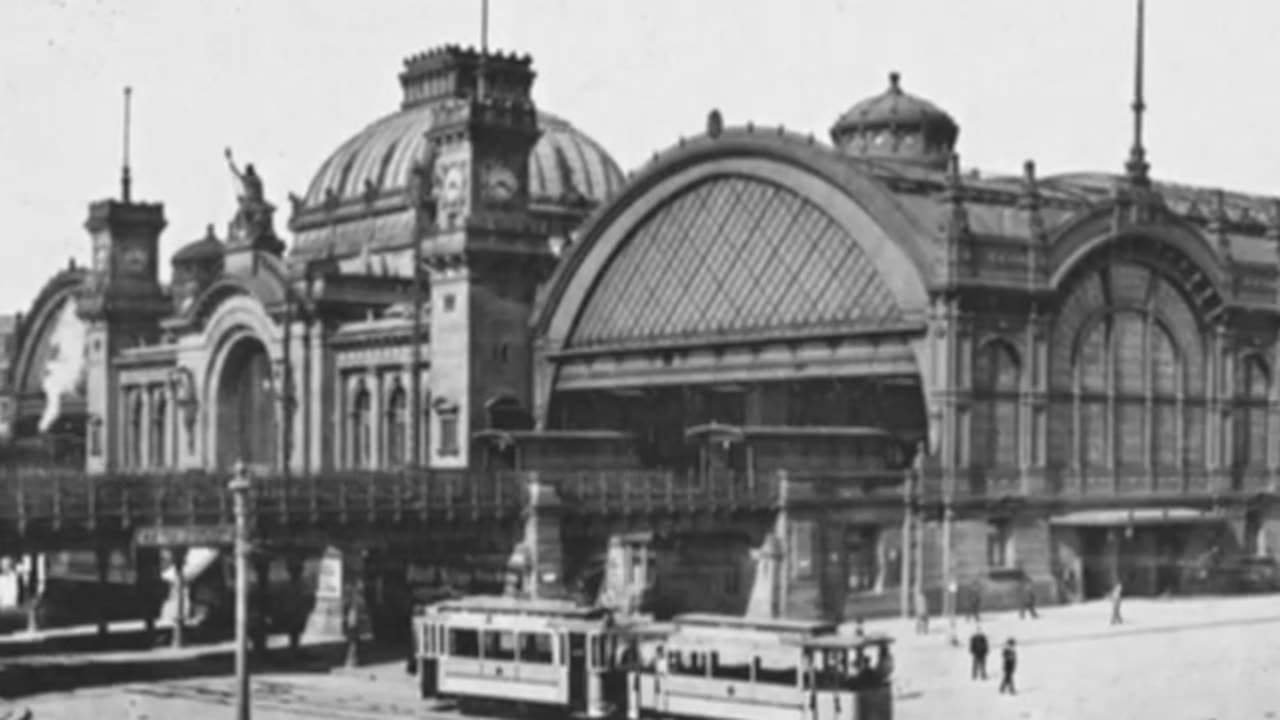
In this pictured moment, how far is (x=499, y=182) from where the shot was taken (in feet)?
284

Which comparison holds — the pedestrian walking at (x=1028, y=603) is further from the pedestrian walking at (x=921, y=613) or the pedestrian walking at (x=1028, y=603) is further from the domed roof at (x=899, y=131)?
the domed roof at (x=899, y=131)

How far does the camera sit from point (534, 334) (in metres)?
91.9

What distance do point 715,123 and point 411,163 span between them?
105ft

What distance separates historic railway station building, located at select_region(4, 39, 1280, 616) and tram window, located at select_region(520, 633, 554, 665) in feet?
72.1

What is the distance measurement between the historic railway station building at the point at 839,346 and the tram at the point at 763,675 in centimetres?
2450

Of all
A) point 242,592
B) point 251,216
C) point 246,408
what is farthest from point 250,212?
point 242,592

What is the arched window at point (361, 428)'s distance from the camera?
322ft

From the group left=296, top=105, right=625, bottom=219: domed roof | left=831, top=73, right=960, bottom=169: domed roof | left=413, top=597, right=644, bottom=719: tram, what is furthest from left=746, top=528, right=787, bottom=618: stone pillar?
left=296, top=105, right=625, bottom=219: domed roof

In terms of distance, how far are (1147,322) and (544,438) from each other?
24.8 m

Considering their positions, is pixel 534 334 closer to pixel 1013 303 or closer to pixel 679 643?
pixel 1013 303

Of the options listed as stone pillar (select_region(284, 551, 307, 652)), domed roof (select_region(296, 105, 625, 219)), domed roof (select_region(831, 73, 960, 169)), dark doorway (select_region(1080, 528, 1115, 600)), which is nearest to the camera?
stone pillar (select_region(284, 551, 307, 652))

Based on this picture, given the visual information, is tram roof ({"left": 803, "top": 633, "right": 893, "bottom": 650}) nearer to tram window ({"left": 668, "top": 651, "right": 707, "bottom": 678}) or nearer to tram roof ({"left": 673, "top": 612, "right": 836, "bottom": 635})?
tram roof ({"left": 673, "top": 612, "right": 836, "bottom": 635})

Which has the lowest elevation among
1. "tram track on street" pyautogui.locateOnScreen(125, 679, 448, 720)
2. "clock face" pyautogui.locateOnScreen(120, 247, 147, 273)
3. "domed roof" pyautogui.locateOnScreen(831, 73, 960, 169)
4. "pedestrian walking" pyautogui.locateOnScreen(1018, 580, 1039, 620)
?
"tram track on street" pyautogui.locateOnScreen(125, 679, 448, 720)

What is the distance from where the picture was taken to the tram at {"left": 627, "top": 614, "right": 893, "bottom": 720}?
44.2 meters
